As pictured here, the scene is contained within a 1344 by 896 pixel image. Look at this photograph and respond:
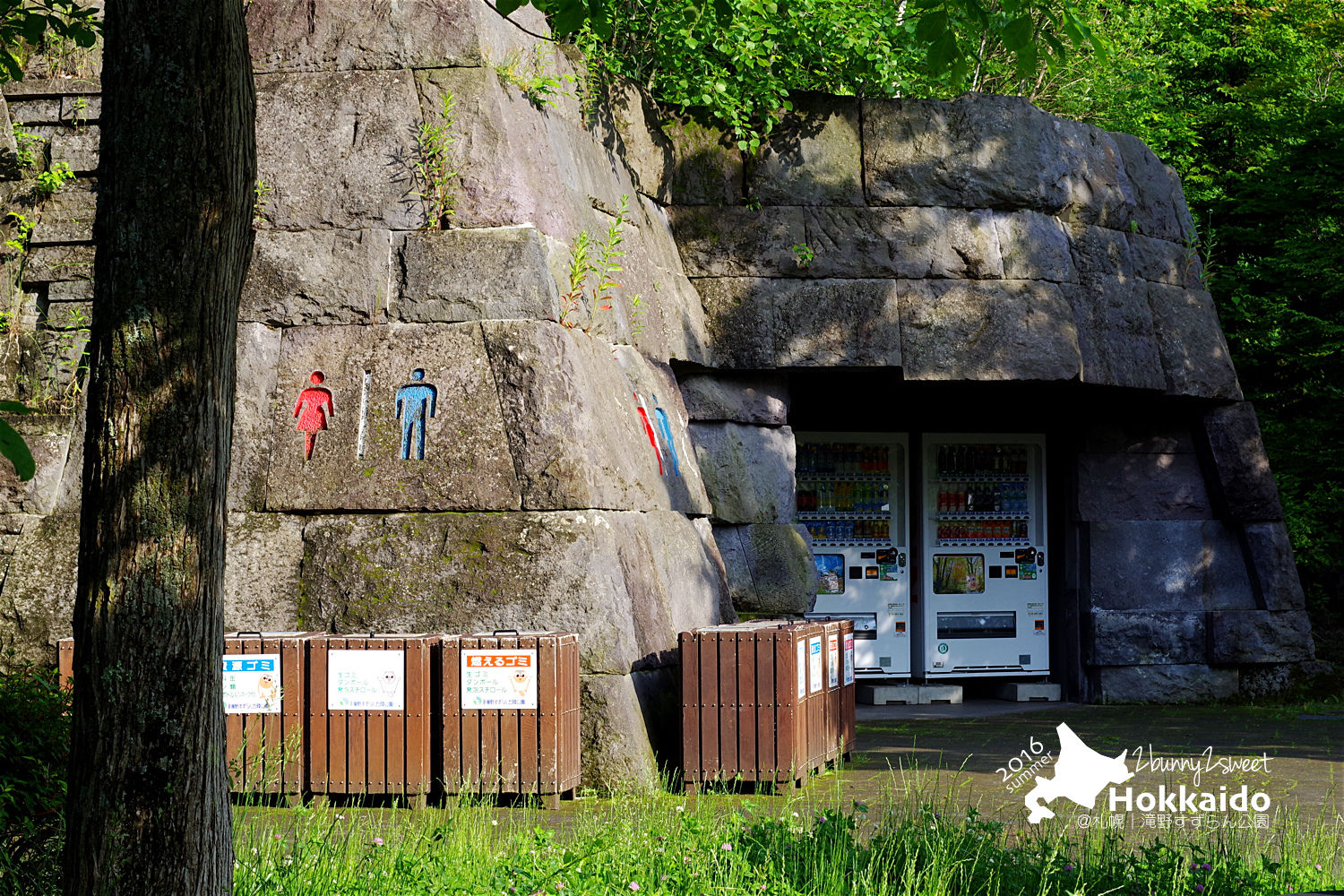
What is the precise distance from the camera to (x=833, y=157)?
12508mm

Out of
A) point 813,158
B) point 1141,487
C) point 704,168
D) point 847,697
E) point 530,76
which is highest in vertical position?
point 813,158

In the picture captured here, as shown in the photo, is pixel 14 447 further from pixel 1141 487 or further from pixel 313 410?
pixel 1141 487

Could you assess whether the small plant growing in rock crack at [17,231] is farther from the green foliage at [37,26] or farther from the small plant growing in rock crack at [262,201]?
the green foliage at [37,26]

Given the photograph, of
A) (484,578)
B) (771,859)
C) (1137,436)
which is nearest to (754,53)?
(484,578)

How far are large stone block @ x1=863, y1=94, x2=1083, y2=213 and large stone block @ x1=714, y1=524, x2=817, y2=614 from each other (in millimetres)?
3338

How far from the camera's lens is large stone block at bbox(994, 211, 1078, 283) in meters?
12.6

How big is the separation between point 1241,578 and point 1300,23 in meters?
10.3

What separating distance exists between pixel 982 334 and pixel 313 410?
6447 millimetres

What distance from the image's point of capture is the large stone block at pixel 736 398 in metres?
12.1

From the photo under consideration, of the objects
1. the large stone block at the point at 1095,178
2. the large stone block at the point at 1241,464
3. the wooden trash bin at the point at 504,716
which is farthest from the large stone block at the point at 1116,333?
the wooden trash bin at the point at 504,716

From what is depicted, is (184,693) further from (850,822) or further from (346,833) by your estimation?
(850,822)

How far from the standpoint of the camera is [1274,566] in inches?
534

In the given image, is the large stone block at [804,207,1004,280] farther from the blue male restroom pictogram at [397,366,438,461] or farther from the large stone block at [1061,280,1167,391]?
the blue male restroom pictogram at [397,366,438,461]

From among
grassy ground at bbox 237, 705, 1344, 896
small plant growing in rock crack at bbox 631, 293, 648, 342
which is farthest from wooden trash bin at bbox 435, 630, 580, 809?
small plant growing in rock crack at bbox 631, 293, 648, 342
